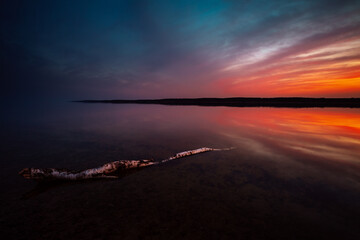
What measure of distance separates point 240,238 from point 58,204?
354 cm

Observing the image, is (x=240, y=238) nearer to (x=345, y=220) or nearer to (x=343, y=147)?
(x=345, y=220)

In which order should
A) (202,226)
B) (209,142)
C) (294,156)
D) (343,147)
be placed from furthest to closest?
(209,142) < (343,147) < (294,156) < (202,226)

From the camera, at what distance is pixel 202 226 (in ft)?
8.67

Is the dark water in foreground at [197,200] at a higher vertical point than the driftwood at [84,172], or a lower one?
lower

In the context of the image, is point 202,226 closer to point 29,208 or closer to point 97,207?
point 97,207

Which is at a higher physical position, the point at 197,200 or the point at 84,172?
the point at 84,172

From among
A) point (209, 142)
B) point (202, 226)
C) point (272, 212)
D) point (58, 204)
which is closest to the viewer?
point (202, 226)

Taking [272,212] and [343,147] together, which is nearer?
[272,212]

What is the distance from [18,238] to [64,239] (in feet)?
2.40

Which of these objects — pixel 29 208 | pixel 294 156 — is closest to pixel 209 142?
pixel 294 156

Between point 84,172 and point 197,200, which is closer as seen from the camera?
point 197,200

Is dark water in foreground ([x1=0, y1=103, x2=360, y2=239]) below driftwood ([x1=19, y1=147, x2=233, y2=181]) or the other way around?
below

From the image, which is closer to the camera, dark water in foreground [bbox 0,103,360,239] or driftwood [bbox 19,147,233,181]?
dark water in foreground [bbox 0,103,360,239]

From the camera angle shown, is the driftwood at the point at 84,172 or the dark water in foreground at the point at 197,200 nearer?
the dark water in foreground at the point at 197,200
